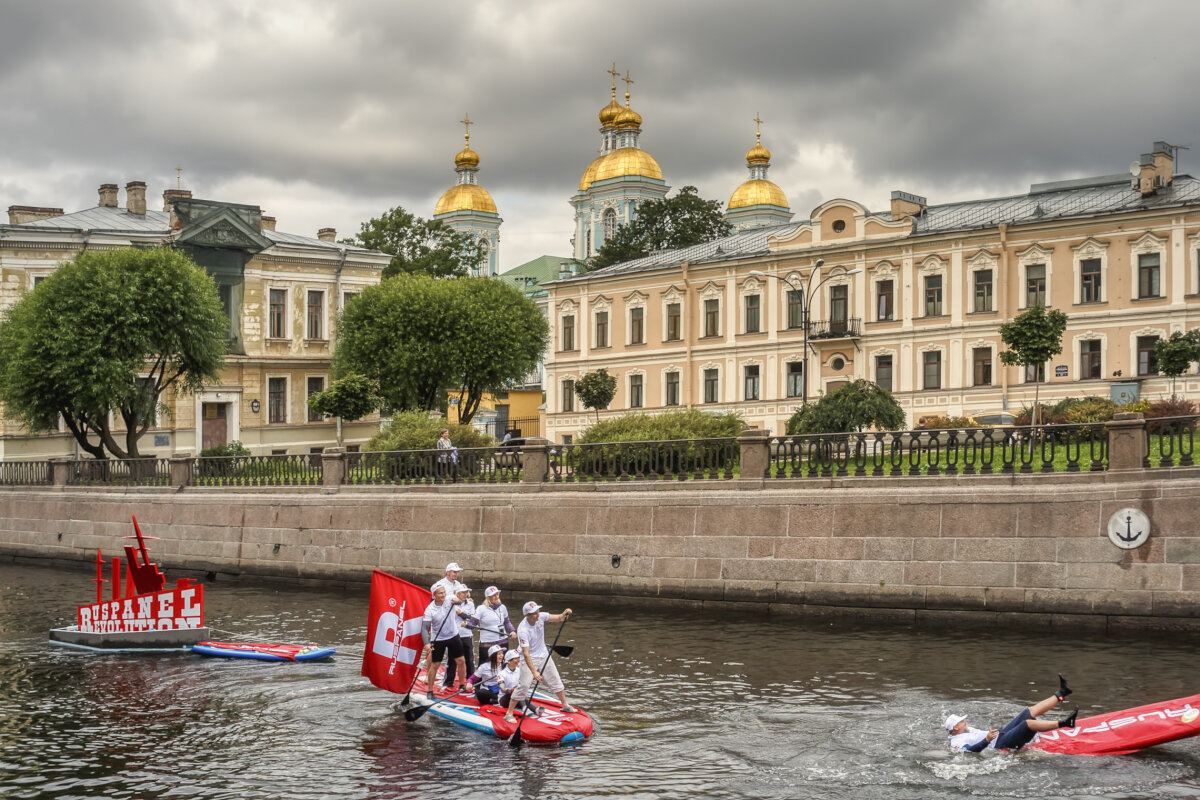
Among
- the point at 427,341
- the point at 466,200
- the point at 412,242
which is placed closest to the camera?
the point at 427,341

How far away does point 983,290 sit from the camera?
4859 centimetres

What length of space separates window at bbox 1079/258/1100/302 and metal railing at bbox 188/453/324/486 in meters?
28.8

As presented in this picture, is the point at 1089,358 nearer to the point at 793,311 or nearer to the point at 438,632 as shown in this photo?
the point at 793,311

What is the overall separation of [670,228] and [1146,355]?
39.9 m

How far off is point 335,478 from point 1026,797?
22368mm

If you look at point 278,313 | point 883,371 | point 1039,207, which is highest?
point 1039,207

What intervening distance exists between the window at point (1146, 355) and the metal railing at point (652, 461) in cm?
2387

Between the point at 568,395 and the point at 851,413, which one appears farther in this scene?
the point at 568,395

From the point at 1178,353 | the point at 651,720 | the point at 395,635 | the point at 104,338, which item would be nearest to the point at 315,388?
the point at 104,338

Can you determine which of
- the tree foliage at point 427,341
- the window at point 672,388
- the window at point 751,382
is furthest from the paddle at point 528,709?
the window at point 672,388

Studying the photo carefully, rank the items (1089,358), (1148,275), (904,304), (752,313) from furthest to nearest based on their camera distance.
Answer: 1. (752,313)
2. (904,304)
3. (1089,358)
4. (1148,275)

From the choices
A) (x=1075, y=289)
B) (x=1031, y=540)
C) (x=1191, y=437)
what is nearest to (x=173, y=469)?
(x=1031, y=540)

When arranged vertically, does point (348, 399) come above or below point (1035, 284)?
below

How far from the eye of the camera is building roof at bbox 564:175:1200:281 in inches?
1804
